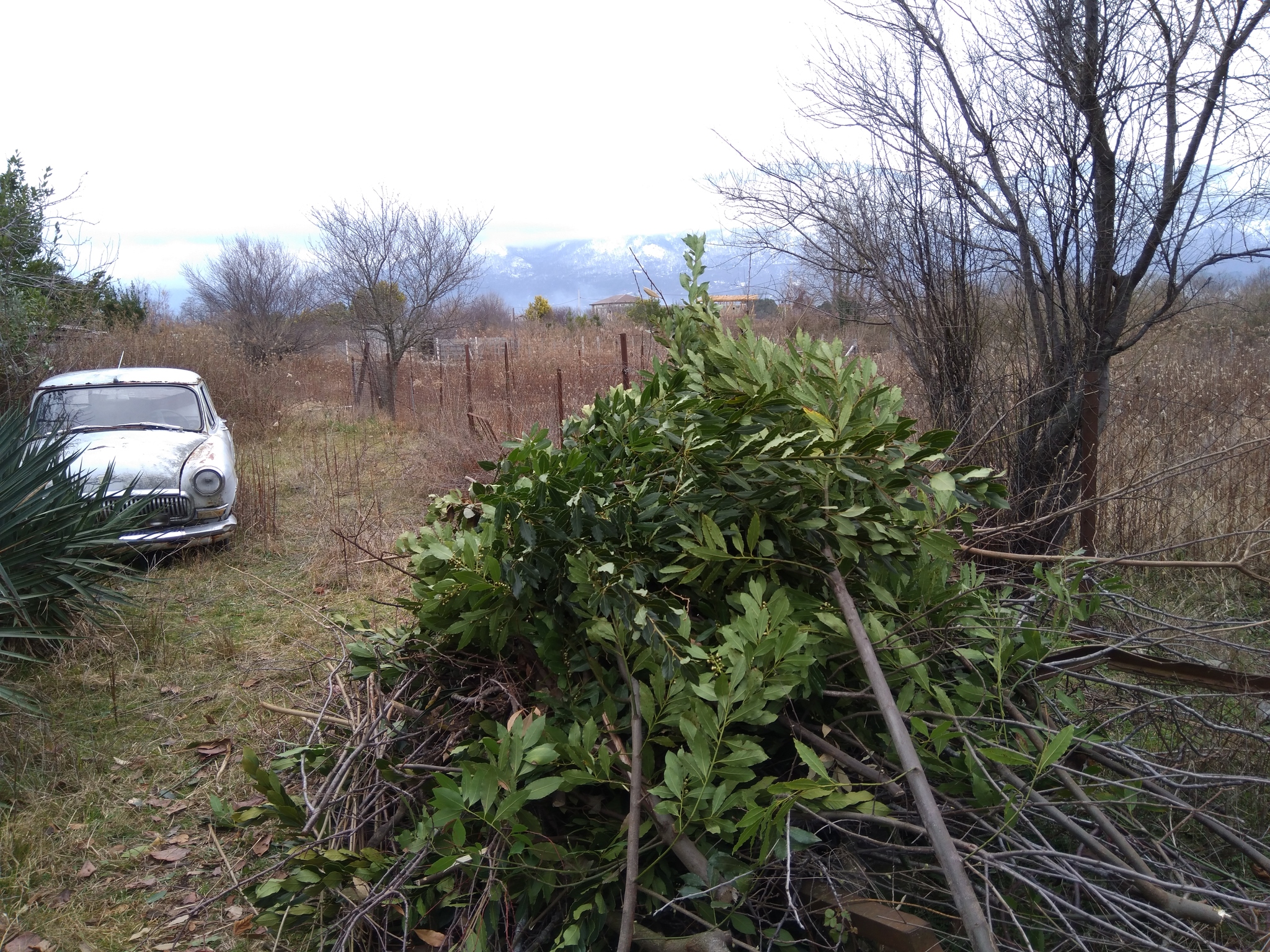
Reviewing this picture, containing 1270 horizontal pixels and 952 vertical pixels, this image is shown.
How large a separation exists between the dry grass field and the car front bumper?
0.21 meters

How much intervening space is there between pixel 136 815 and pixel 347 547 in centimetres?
372

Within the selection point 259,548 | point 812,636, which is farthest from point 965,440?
point 259,548

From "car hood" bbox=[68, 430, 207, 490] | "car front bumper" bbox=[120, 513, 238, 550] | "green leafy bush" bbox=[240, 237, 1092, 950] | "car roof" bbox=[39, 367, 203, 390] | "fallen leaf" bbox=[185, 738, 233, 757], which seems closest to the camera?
"green leafy bush" bbox=[240, 237, 1092, 950]

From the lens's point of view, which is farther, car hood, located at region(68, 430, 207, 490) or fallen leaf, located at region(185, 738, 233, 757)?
car hood, located at region(68, 430, 207, 490)

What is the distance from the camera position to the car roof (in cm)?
816

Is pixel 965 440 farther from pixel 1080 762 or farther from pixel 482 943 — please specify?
pixel 482 943

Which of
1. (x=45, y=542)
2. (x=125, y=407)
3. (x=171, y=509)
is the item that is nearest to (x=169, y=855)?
(x=45, y=542)

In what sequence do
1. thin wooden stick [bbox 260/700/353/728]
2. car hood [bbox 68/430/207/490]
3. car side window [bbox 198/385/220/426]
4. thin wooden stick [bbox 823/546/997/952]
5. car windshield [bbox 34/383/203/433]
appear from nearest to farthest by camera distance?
thin wooden stick [bbox 823/546/997/952] < thin wooden stick [bbox 260/700/353/728] < car hood [bbox 68/430/207/490] < car windshield [bbox 34/383/203/433] < car side window [bbox 198/385/220/426]

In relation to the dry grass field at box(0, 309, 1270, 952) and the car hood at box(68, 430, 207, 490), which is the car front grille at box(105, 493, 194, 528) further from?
the dry grass field at box(0, 309, 1270, 952)

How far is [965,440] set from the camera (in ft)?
16.8

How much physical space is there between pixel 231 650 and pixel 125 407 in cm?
422

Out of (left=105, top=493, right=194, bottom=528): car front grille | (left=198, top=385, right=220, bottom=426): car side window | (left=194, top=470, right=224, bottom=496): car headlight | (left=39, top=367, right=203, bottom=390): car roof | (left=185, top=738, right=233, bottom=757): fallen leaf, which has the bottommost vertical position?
(left=185, top=738, right=233, bottom=757): fallen leaf

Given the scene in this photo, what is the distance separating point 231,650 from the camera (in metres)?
5.28

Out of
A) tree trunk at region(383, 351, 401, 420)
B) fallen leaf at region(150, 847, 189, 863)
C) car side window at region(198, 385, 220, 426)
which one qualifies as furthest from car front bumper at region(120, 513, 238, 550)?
tree trunk at region(383, 351, 401, 420)
